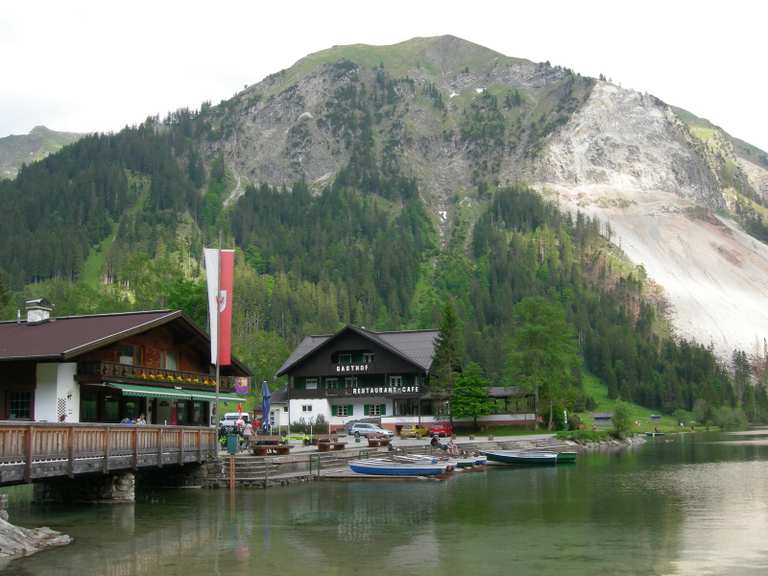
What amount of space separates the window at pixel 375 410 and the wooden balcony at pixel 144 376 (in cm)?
3814

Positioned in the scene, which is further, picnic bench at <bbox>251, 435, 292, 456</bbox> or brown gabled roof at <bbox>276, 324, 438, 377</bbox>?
brown gabled roof at <bbox>276, 324, 438, 377</bbox>

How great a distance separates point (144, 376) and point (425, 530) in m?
23.2

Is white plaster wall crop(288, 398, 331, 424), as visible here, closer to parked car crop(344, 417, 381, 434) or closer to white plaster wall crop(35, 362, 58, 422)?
parked car crop(344, 417, 381, 434)

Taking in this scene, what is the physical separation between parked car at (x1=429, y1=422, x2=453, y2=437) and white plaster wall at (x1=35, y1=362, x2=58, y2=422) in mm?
40233

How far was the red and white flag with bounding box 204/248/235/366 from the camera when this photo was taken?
4447 cm

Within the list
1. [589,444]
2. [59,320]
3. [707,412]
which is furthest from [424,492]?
[707,412]

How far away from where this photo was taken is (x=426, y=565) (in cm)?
2362

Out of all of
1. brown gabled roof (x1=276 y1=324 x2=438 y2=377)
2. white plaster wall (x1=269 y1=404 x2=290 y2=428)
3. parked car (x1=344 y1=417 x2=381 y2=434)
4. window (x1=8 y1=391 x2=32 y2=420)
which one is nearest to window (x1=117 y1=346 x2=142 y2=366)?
window (x1=8 y1=391 x2=32 y2=420)

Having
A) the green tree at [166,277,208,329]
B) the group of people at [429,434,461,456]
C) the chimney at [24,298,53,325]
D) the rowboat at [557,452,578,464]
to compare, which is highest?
the green tree at [166,277,208,329]

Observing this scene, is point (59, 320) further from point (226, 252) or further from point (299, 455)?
point (299, 455)

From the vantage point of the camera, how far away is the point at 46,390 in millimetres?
43031

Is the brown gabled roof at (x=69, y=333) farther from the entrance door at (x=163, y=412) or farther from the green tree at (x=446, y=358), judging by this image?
the green tree at (x=446, y=358)

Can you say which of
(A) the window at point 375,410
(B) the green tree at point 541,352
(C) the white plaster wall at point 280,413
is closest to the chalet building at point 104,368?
(A) the window at point 375,410

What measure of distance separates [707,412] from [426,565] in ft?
484
